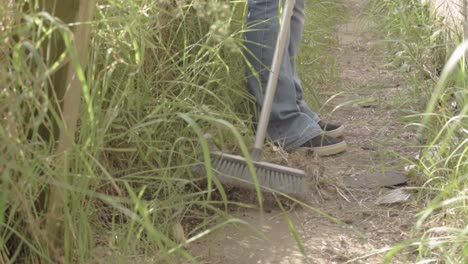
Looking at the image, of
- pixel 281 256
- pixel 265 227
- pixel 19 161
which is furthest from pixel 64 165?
pixel 265 227

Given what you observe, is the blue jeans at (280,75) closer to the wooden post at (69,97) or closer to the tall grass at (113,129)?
the tall grass at (113,129)

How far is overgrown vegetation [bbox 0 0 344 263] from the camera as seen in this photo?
142 cm

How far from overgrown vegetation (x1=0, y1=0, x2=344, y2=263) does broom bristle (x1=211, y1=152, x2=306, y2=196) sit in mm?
85

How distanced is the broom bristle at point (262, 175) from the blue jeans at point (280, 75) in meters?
0.43

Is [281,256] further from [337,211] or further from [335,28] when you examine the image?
[335,28]

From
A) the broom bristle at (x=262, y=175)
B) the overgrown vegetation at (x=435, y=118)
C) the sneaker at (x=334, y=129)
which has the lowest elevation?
the sneaker at (x=334, y=129)

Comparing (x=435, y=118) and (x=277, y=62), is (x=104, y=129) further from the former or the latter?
(x=435, y=118)

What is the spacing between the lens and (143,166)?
211 cm

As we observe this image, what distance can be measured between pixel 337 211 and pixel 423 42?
1.38 meters

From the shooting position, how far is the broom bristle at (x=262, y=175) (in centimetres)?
229

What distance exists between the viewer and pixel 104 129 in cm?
165

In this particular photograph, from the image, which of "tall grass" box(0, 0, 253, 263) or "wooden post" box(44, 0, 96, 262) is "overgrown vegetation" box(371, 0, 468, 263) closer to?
"tall grass" box(0, 0, 253, 263)

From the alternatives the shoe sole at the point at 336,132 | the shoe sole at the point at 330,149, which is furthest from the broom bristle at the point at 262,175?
the shoe sole at the point at 336,132

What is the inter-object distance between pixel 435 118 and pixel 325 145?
0.43 metres
